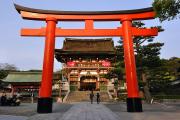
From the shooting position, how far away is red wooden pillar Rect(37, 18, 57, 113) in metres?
15.8

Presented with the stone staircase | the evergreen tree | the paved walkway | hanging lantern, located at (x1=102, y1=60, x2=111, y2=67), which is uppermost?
hanging lantern, located at (x1=102, y1=60, x2=111, y2=67)

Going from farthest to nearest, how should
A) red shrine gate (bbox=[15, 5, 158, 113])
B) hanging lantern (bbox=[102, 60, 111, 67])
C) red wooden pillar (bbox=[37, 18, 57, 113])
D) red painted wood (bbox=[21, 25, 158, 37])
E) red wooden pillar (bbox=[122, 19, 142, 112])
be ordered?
hanging lantern (bbox=[102, 60, 111, 67]) → red painted wood (bbox=[21, 25, 158, 37]) → red shrine gate (bbox=[15, 5, 158, 113]) → red wooden pillar (bbox=[122, 19, 142, 112]) → red wooden pillar (bbox=[37, 18, 57, 113])

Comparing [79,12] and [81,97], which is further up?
[79,12]

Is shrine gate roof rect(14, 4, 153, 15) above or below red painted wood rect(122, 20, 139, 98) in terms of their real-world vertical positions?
above

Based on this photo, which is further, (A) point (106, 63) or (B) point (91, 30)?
(A) point (106, 63)

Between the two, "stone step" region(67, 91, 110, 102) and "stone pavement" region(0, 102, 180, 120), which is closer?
"stone pavement" region(0, 102, 180, 120)

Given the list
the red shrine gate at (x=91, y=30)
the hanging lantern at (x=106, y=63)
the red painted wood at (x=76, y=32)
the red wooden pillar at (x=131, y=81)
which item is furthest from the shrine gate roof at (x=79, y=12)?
the hanging lantern at (x=106, y=63)

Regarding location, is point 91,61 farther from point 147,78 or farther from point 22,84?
point 147,78

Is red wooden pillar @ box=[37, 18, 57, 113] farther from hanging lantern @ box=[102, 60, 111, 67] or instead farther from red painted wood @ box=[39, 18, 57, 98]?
hanging lantern @ box=[102, 60, 111, 67]

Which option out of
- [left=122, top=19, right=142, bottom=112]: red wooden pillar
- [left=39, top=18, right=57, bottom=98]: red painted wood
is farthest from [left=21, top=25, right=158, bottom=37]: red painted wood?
[left=122, top=19, right=142, bottom=112]: red wooden pillar

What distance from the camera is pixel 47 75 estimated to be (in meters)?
16.0

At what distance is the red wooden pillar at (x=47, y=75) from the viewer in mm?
15773

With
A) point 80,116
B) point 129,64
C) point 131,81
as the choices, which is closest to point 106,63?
point 129,64

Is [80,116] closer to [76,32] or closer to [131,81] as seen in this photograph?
[131,81]
